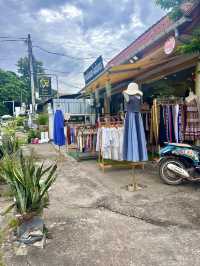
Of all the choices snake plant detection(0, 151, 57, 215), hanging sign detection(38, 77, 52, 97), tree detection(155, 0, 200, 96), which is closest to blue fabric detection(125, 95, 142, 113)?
tree detection(155, 0, 200, 96)

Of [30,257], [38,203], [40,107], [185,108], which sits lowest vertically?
[30,257]

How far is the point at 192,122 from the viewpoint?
207 inches

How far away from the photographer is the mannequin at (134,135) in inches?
181

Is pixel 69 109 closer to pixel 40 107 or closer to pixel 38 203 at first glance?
pixel 40 107

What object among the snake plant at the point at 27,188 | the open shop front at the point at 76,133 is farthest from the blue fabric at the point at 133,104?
the open shop front at the point at 76,133

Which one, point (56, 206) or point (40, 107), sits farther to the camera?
point (40, 107)

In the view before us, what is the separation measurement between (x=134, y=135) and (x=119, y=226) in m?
1.93

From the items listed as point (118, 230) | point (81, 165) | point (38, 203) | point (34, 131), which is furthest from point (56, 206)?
point (34, 131)

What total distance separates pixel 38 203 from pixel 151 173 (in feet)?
11.7

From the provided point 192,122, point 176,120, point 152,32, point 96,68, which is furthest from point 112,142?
point 152,32

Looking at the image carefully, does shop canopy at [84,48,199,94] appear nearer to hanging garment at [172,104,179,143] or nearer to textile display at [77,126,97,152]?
hanging garment at [172,104,179,143]

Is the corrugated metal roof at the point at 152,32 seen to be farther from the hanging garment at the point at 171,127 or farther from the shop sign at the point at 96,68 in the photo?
the hanging garment at the point at 171,127

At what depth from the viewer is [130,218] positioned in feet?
11.3

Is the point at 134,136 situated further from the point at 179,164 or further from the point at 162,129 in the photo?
the point at 162,129
